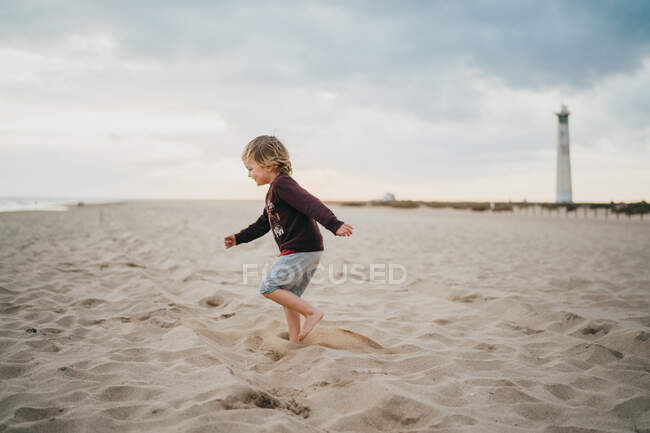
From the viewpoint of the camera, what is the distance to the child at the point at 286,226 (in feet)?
10.1

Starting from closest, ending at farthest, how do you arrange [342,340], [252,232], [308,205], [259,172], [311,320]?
[308,205], [311,320], [259,172], [342,340], [252,232]

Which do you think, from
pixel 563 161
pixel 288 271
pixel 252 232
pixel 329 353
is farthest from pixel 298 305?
pixel 563 161

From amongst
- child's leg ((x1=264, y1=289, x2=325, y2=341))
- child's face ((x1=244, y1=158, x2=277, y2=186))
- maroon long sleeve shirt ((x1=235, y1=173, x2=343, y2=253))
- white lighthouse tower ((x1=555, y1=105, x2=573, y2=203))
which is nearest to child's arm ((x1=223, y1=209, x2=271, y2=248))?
maroon long sleeve shirt ((x1=235, y1=173, x2=343, y2=253))

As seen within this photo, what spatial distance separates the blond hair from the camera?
3.16 meters

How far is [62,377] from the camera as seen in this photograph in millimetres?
2500

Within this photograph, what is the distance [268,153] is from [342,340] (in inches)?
65.5

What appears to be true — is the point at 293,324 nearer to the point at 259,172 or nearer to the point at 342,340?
the point at 342,340

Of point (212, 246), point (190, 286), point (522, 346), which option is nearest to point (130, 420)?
point (522, 346)

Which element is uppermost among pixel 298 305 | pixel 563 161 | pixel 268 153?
pixel 563 161

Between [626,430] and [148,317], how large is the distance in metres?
3.82

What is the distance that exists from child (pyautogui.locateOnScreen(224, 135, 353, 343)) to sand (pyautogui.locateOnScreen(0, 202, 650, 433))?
0.44 meters

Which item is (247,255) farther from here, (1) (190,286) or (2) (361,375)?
(2) (361,375)

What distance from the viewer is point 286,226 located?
3.20 metres

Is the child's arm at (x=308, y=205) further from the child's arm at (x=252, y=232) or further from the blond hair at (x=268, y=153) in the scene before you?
the child's arm at (x=252, y=232)
